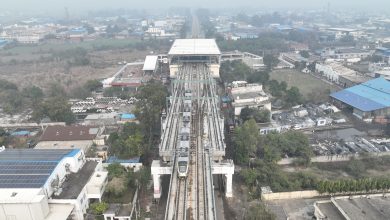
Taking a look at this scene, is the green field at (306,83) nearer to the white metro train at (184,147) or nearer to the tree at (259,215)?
the white metro train at (184,147)

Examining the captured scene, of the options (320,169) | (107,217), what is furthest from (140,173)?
(320,169)

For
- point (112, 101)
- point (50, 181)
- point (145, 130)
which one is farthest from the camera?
point (112, 101)

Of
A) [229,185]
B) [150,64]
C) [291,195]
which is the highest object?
[150,64]

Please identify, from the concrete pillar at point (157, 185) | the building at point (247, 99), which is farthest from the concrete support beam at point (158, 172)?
the building at point (247, 99)

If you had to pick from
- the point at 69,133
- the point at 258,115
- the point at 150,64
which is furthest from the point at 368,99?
the point at 150,64

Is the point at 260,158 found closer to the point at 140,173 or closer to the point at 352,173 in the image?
the point at 352,173

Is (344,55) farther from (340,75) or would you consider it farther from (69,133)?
(69,133)
